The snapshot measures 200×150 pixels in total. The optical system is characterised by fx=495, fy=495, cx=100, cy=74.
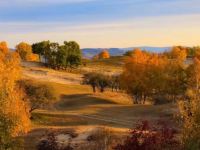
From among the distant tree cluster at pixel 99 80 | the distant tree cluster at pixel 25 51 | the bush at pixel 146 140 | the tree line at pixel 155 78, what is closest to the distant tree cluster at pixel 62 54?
the distant tree cluster at pixel 25 51

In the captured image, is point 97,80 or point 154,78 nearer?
point 154,78

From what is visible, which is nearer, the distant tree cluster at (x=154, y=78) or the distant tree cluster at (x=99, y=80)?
the distant tree cluster at (x=154, y=78)

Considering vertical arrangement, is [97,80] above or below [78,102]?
above

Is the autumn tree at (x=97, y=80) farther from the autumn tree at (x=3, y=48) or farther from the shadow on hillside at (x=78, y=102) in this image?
the autumn tree at (x=3, y=48)

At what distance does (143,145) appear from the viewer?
23.6 m

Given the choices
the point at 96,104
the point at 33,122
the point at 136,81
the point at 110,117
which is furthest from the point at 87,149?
the point at 136,81

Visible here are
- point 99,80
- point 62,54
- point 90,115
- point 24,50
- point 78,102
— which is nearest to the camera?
point 90,115

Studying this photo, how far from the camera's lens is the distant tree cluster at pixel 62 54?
15338cm

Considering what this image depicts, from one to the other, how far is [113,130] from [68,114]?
63.2 feet

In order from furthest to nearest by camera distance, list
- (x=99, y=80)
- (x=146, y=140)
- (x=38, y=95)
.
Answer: (x=99, y=80) → (x=38, y=95) → (x=146, y=140)

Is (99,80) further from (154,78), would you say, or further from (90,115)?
(90,115)

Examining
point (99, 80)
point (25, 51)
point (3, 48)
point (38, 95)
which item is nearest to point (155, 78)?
point (99, 80)

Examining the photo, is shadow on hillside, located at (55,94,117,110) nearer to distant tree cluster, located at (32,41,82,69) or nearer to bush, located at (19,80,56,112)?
bush, located at (19,80,56,112)

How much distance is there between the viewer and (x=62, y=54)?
5994 inches
